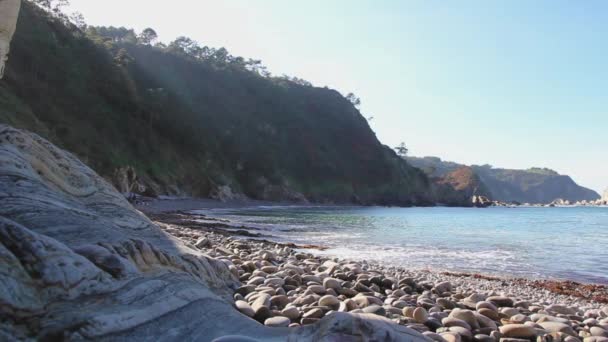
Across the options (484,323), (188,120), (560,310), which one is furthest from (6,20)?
(188,120)

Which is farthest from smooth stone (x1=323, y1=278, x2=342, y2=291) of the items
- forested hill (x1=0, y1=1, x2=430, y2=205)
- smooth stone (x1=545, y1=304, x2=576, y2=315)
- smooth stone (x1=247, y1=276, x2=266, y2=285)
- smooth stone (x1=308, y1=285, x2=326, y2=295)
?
forested hill (x1=0, y1=1, x2=430, y2=205)

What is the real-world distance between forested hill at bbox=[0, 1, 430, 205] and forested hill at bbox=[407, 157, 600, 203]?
9374 cm

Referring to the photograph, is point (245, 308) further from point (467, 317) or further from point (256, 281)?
point (467, 317)

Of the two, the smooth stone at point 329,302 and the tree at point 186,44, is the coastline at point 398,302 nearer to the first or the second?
the smooth stone at point 329,302

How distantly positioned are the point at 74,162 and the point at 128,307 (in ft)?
10.6

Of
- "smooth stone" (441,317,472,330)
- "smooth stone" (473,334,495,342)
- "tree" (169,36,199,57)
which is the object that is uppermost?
"tree" (169,36,199,57)

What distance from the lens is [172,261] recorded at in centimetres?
357

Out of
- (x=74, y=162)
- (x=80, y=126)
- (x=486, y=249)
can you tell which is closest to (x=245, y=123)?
(x=80, y=126)

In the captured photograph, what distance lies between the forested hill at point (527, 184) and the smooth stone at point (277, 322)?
172007mm

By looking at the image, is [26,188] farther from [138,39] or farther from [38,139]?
[138,39]

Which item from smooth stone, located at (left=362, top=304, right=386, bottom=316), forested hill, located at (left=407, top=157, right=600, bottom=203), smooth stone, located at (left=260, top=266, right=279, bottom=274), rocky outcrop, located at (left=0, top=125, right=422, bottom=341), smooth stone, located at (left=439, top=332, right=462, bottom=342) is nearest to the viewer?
rocky outcrop, located at (left=0, top=125, right=422, bottom=341)

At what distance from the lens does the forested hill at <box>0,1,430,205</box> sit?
3544 centimetres

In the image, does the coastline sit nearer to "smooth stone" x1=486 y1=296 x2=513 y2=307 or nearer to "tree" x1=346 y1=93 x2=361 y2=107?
"smooth stone" x1=486 y1=296 x2=513 y2=307

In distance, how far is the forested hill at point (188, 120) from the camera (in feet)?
116
